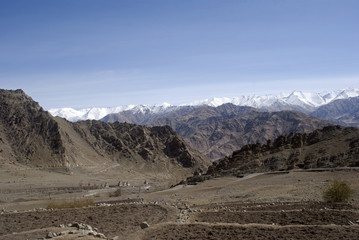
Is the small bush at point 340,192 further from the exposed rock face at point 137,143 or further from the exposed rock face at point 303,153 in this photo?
the exposed rock face at point 137,143

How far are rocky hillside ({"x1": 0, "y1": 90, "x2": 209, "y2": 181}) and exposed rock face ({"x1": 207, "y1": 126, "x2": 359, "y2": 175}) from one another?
163 feet

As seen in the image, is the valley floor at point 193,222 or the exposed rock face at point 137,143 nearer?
the valley floor at point 193,222

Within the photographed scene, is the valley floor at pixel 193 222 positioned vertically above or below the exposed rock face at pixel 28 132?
below

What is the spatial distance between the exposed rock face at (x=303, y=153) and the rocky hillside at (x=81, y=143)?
163 ft

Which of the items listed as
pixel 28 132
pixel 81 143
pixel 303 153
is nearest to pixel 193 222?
pixel 303 153

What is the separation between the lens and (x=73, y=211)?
67.3 feet

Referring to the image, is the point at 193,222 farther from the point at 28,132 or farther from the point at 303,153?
the point at 28,132

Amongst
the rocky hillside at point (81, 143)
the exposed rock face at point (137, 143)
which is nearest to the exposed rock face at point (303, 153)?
the rocky hillside at point (81, 143)

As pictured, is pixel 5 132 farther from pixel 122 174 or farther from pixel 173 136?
pixel 173 136

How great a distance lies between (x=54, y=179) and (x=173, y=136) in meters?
74.8

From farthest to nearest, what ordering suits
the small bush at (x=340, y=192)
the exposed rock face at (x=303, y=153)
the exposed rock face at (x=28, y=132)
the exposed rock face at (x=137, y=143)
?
the exposed rock face at (x=137, y=143) → the exposed rock face at (x=28, y=132) → the exposed rock face at (x=303, y=153) → the small bush at (x=340, y=192)

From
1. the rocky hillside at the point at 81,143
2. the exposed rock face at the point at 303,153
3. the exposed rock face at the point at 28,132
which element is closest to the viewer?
the exposed rock face at the point at 303,153

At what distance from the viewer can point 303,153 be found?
6712 cm

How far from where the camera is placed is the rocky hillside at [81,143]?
350ft
